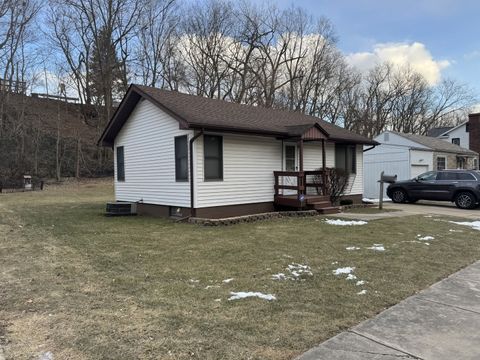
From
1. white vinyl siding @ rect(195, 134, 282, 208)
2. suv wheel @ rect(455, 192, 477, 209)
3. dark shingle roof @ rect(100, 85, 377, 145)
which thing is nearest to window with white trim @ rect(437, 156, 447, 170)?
suv wheel @ rect(455, 192, 477, 209)

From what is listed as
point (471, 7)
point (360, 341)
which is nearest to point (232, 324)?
point (360, 341)

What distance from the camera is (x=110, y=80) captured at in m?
36.3

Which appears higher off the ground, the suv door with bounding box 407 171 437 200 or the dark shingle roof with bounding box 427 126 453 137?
the dark shingle roof with bounding box 427 126 453 137

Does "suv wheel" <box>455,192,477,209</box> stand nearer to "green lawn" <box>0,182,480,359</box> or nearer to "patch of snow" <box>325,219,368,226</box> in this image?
"green lawn" <box>0,182,480,359</box>

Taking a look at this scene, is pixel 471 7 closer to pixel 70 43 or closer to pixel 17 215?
pixel 17 215

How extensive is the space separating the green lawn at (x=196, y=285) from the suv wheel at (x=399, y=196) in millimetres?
9043

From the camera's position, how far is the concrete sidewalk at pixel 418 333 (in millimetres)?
3275

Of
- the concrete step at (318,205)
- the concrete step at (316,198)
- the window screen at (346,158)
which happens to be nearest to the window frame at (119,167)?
the concrete step at (316,198)

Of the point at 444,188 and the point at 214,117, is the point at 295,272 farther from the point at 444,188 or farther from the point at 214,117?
the point at 444,188

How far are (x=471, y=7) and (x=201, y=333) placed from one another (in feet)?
48.8

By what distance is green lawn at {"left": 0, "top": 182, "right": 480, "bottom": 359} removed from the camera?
11.5 ft

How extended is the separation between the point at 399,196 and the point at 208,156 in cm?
1131

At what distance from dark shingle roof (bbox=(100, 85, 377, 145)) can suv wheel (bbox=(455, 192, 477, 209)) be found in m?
4.60

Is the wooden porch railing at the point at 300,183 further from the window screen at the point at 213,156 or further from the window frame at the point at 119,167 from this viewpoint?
the window frame at the point at 119,167
